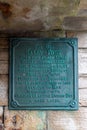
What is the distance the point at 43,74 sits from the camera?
8.59 ft

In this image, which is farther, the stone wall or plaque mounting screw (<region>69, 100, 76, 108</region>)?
plaque mounting screw (<region>69, 100, 76, 108</region>)

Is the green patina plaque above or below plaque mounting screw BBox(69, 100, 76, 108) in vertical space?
above

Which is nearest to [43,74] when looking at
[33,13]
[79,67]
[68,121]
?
[79,67]

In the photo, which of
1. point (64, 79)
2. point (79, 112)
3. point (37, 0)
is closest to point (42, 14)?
point (37, 0)

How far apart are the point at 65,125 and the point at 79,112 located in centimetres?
13

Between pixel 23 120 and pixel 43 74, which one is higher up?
pixel 43 74

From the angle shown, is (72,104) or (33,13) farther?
(72,104)

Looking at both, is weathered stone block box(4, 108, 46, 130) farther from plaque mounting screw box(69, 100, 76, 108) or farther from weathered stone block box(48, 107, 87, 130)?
plaque mounting screw box(69, 100, 76, 108)

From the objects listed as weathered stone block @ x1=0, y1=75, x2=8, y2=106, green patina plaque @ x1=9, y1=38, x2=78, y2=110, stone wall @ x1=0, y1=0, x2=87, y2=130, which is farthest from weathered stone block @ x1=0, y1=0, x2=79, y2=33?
weathered stone block @ x1=0, y1=75, x2=8, y2=106

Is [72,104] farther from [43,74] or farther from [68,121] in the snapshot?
[43,74]

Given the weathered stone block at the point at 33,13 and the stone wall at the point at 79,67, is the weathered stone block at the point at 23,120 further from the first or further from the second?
the weathered stone block at the point at 33,13

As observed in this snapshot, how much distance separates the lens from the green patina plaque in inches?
103

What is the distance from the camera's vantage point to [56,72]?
2.63 meters

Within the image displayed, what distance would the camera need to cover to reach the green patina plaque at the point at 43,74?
8.55 ft
